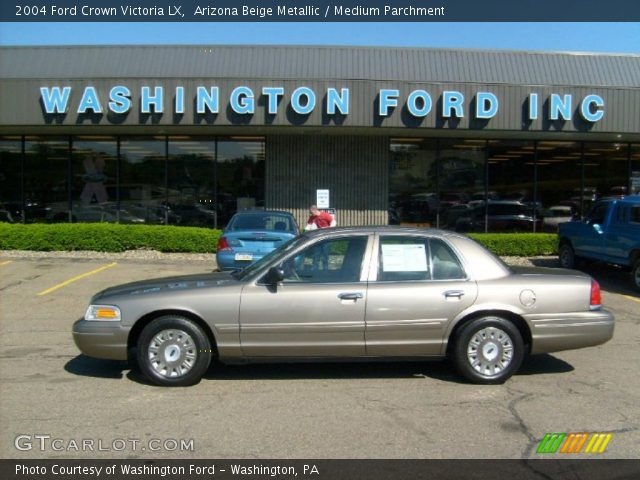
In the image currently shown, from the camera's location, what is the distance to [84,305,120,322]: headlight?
6.06 meters

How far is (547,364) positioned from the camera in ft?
23.0

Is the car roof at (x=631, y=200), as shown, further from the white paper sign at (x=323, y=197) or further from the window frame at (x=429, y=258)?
the window frame at (x=429, y=258)

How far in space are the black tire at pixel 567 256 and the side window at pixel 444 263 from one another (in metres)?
9.46

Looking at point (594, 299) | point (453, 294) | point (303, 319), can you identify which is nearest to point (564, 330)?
point (594, 299)

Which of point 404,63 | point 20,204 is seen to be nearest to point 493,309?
point 404,63

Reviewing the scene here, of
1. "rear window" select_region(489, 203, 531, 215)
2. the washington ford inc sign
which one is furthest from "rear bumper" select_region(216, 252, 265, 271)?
"rear window" select_region(489, 203, 531, 215)

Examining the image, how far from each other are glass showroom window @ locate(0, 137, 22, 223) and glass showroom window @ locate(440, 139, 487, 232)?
507 inches

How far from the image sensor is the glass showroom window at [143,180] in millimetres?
19094

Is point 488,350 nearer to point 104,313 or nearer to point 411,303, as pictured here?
→ point 411,303

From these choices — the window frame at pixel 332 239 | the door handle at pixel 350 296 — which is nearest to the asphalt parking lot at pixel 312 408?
the door handle at pixel 350 296

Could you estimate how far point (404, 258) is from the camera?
6.28 m
